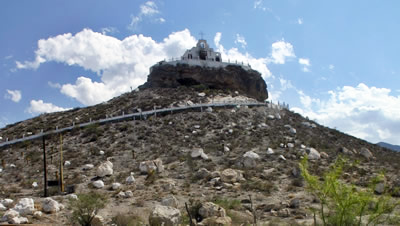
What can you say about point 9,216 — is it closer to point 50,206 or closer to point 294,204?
point 50,206

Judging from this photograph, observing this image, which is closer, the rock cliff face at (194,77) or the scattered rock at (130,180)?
the scattered rock at (130,180)

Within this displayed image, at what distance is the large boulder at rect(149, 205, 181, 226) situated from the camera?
9508 millimetres

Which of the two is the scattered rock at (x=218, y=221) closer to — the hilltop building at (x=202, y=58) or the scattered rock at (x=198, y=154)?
the scattered rock at (x=198, y=154)

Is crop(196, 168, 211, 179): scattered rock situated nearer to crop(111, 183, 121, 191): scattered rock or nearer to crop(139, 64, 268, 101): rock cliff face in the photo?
crop(111, 183, 121, 191): scattered rock

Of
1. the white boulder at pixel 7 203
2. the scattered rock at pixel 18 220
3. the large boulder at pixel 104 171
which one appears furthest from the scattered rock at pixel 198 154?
the scattered rock at pixel 18 220

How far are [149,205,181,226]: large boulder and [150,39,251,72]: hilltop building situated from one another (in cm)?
3664

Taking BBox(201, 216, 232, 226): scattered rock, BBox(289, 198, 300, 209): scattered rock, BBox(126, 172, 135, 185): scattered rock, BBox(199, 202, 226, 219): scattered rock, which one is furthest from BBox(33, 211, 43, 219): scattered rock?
BBox(289, 198, 300, 209): scattered rock

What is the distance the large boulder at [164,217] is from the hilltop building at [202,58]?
36635 mm

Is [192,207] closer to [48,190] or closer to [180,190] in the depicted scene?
[180,190]

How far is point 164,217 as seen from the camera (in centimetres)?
955

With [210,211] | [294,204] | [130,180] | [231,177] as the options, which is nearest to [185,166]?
[130,180]

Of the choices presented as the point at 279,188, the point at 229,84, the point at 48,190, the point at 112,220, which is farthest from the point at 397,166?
the point at 229,84

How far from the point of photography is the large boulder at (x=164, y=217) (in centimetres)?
951

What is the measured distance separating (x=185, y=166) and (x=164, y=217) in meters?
10.1
